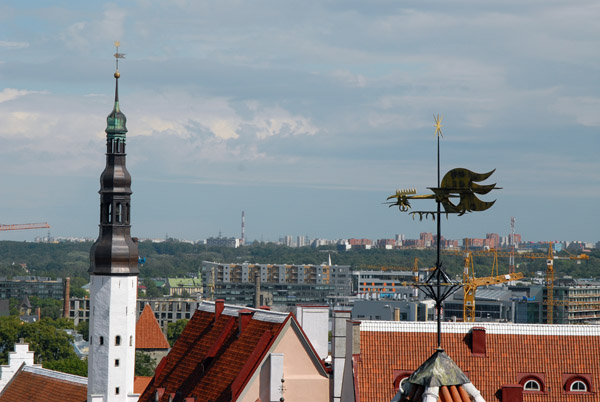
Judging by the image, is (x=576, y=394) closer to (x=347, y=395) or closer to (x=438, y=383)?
(x=347, y=395)

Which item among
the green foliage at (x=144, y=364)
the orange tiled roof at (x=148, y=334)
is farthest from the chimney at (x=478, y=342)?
the orange tiled roof at (x=148, y=334)

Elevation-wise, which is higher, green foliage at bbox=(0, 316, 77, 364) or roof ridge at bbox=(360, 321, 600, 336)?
roof ridge at bbox=(360, 321, 600, 336)

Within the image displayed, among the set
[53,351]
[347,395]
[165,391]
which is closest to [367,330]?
[347,395]

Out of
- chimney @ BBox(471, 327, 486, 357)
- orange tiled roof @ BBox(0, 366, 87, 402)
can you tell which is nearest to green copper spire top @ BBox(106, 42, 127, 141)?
orange tiled roof @ BBox(0, 366, 87, 402)

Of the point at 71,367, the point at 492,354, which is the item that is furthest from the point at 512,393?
the point at 71,367

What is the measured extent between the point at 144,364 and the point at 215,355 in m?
88.3

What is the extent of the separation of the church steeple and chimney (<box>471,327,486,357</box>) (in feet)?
107

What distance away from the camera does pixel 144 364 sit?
524ft

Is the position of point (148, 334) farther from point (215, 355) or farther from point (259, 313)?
point (259, 313)

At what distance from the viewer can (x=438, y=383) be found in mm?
26438

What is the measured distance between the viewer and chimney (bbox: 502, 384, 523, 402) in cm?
6084

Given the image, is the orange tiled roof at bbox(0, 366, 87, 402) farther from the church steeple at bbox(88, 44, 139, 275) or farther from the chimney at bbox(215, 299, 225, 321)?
the chimney at bbox(215, 299, 225, 321)

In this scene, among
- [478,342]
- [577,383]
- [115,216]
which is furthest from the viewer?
[115,216]

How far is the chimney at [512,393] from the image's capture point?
200ft
